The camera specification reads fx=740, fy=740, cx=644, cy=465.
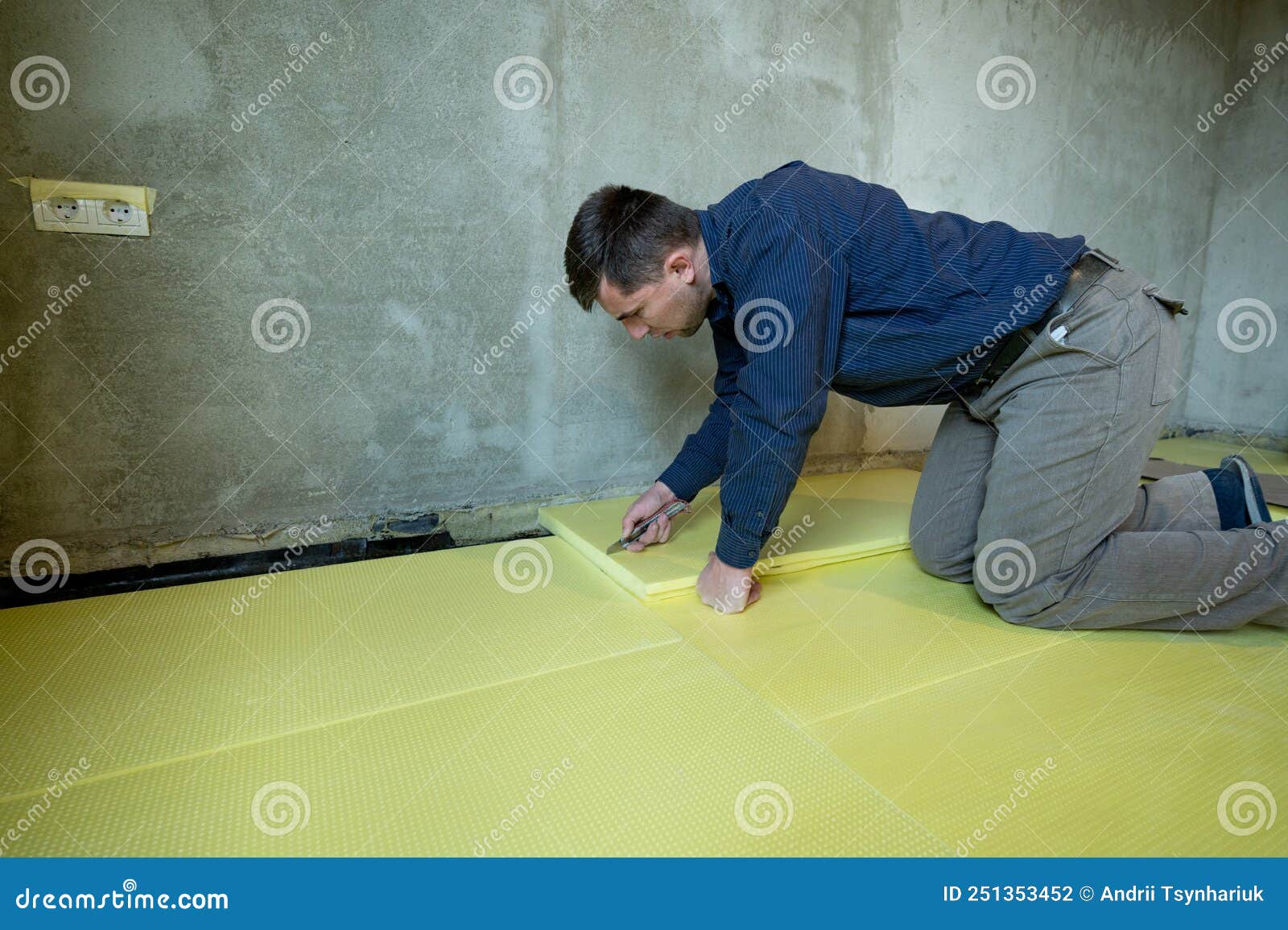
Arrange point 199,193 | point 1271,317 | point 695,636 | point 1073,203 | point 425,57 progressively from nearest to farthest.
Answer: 1. point 695,636
2. point 199,193
3. point 425,57
4. point 1073,203
5. point 1271,317

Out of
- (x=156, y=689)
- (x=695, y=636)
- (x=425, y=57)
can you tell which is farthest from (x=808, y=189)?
(x=156, y=689)

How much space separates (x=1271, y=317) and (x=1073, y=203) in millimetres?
1364

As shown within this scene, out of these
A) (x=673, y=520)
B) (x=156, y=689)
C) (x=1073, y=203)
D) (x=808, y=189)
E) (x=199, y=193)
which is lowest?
(x=156, y=689)

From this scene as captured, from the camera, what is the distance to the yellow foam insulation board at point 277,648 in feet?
4.32

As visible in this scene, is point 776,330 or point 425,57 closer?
point 776,330

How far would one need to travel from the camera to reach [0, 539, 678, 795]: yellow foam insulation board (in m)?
1.32

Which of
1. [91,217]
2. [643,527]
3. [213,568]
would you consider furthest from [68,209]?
[643,527]

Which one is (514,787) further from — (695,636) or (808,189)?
(808,189)

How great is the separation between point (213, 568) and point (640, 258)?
1.46 m

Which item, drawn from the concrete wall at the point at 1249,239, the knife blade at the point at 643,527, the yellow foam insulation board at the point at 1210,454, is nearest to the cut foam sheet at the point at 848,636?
the knife blade at the point at 643,527

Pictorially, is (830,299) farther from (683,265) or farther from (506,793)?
(506,793)

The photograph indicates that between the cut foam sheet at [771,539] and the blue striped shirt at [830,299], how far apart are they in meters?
0.28
